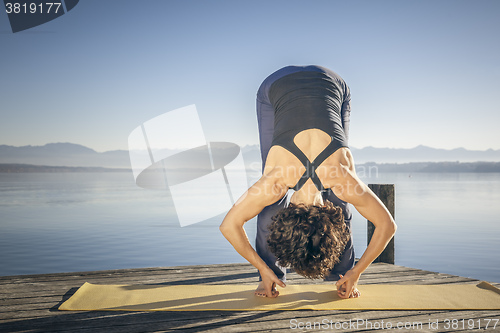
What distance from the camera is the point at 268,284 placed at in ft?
8.04

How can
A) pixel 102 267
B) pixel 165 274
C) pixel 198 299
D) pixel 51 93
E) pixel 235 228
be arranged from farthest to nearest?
pixel 51 93, pixel 102 267, pixel 165 274, pixel 198 299, pixel 235 228

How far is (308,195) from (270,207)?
41 cm

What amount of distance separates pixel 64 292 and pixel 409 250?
27.4ft

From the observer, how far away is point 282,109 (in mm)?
2580

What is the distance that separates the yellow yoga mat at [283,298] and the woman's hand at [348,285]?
1.9 inches

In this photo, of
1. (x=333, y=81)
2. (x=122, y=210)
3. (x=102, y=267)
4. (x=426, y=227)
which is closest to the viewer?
(x=333, y=81)

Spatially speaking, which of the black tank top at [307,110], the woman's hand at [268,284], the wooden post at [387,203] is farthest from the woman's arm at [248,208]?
the wooden post at [387,203]

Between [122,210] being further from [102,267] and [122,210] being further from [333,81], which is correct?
[333,81]

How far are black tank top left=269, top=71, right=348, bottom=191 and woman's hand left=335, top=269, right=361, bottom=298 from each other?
588mm

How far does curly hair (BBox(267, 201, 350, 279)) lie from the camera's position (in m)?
2.11

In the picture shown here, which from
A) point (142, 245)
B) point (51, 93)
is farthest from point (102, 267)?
point (51, 93)

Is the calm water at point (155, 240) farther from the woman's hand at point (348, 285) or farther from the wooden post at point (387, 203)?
the woman's hand at point (348, 285)

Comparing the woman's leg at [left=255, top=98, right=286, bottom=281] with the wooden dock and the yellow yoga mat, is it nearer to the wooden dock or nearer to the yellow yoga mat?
the yellow yoga mat

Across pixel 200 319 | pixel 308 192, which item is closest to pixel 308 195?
pixel 308 192
